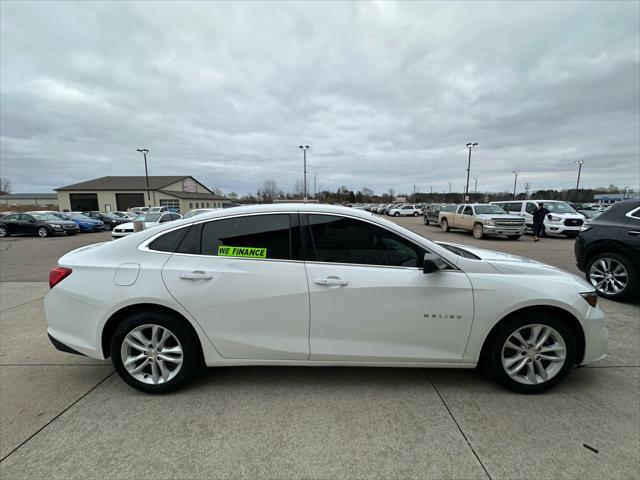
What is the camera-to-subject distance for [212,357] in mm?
2543

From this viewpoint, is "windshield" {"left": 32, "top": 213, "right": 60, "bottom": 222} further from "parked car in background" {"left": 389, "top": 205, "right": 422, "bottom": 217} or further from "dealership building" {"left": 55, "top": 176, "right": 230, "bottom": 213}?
"parked car in background" {"left": 389, "top": 205, "right": 422, "bottom": 217}

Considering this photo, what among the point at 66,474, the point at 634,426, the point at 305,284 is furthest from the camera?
the point at 305,284

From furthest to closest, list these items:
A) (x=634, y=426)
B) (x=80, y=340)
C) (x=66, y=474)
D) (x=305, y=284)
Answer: (x=80, y=340) → (x=305, y=284) → (x=634, y=426) → (x=66, y=474)

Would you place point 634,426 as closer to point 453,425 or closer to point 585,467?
point 585,467

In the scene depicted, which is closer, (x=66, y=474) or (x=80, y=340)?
(x=66, y=474)

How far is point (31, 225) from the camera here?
1827 centimetres

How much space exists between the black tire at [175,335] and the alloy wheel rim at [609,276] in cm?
643

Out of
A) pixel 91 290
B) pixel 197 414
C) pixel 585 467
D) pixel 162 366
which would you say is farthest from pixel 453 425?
pixel 91 290

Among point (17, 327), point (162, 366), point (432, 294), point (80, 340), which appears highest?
point (432, 294)

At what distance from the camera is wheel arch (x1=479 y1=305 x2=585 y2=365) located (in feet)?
8.21

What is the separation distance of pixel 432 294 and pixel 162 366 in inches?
93.6

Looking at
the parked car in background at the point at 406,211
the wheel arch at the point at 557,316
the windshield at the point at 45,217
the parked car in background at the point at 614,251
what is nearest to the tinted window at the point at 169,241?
the wheel arch at the point at 557,316

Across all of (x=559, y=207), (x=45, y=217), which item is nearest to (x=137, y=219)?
(x=45, y=217)

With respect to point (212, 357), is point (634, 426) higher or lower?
lower
